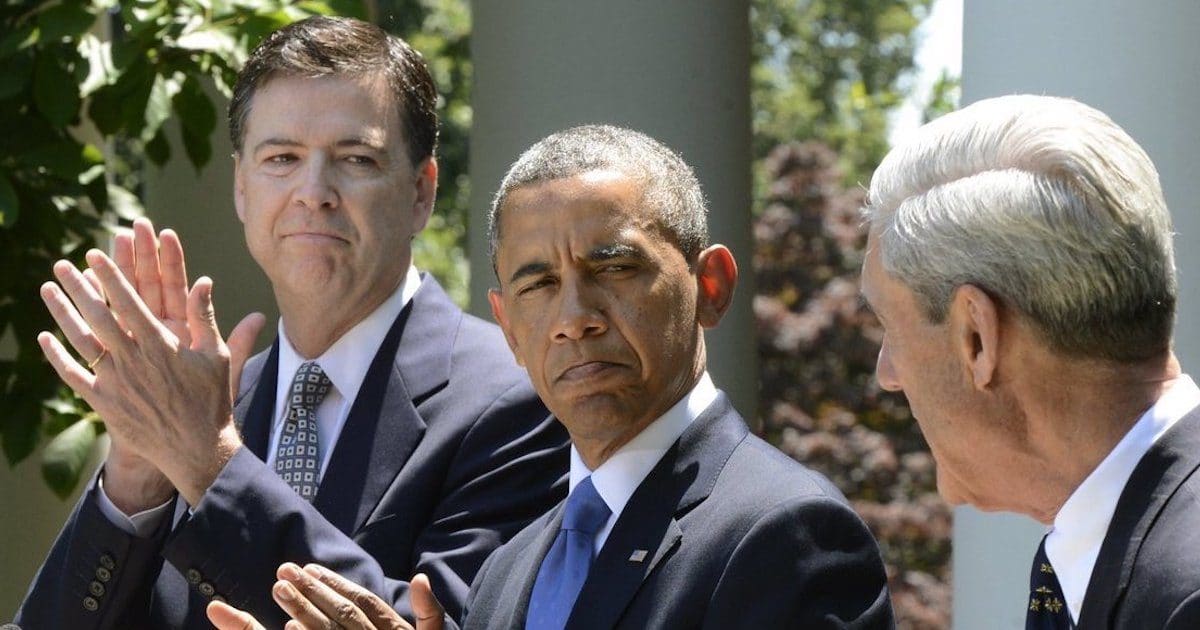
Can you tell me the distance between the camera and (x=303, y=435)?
13.2 feet

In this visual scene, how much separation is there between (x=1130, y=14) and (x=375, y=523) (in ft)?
6.87

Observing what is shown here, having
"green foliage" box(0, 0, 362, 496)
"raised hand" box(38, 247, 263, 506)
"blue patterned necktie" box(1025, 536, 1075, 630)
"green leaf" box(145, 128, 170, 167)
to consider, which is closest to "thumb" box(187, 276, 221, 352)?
"raised hand" box(38, 247, 263, 506)

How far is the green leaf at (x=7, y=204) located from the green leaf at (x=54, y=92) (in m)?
0.25

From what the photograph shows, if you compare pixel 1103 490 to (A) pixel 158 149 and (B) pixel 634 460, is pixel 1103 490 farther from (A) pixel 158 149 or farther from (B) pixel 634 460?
(A) pixel 158 149

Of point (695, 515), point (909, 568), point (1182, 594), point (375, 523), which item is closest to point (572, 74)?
point (375, 523)

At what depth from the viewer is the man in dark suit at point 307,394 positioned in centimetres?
361

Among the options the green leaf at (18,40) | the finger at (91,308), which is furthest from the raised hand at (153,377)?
the green leaf at (18,40)

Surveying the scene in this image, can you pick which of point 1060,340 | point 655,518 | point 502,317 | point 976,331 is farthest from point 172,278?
point 1060,340

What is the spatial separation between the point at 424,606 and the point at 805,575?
0.75 m

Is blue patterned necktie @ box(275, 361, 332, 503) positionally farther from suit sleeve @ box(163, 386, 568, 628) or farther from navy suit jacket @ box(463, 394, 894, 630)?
navy suit jacket @ box(463, 394, 894, 630)

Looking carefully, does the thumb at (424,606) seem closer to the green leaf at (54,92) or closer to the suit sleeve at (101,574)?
the suit sleeve at (101,574)

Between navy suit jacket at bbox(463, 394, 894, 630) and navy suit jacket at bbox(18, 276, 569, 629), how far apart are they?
0.45 metres

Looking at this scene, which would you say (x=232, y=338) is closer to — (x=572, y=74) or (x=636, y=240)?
(x=636, y=240)

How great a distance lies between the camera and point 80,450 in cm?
594
